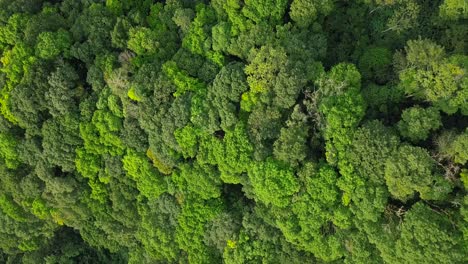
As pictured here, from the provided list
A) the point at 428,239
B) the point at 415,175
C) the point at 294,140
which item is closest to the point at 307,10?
the point at 294,140

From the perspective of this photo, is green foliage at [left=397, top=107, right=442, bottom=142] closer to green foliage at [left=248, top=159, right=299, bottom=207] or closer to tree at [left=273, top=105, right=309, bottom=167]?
tree at [left=273, top=105, right=309, bottom=167]

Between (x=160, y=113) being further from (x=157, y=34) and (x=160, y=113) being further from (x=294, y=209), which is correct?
(x=294, y=209)

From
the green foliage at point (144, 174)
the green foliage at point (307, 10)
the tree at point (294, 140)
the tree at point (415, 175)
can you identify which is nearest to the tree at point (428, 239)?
the tree at point (415, 175)

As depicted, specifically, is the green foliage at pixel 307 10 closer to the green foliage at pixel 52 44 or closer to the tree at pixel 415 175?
the tree at pixel 415 175

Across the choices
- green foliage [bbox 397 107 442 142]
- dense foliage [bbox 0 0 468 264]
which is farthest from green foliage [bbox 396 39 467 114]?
green foliage [bbox 397 107 442 142]

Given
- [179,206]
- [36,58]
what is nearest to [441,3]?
[179,206]

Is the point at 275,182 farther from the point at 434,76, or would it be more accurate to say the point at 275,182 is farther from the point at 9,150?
the point at 9,150

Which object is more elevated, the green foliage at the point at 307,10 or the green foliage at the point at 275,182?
the green foliage at the point at 307,10

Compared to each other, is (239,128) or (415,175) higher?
(415,175)

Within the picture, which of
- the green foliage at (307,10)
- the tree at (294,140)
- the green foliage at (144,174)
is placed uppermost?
the green foliage at (307,10)

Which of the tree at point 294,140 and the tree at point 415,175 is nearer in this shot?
the tree at point 415,175
